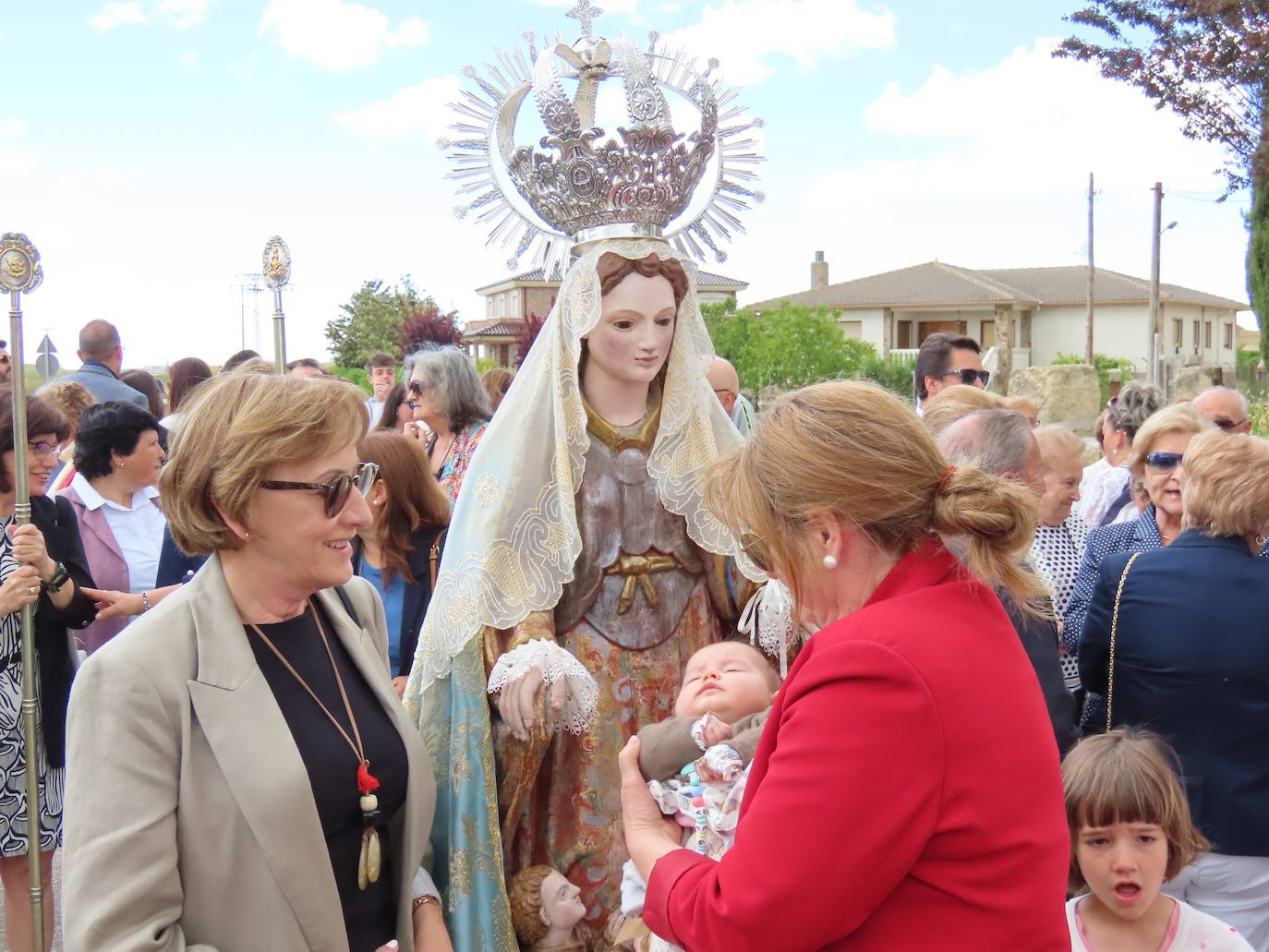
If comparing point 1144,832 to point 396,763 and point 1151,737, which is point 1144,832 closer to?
point 1151,737

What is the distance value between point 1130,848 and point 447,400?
4651 millimetres

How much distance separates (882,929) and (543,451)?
1.92 meters

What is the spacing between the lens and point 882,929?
1539 mm

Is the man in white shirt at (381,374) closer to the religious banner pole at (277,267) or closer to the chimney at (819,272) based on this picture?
the religious banner pole at (277,267)

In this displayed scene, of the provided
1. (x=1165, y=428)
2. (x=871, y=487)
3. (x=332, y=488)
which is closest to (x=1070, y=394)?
(x=1165, y=428)

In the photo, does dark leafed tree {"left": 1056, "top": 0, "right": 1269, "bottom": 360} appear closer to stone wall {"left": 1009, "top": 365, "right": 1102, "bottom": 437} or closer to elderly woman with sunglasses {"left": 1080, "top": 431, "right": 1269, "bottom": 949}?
stone wall {"left": 1009, "top": 365, "right": 1102, "bottom": 437}

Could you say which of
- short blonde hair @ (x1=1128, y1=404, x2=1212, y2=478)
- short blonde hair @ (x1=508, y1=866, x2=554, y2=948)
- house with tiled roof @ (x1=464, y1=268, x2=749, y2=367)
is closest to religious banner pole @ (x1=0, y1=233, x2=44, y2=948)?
short blonde hair @ (x1=508, y1=866, x2=554, y2=948)

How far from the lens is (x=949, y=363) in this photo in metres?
5.81

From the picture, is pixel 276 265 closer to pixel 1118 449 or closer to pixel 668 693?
pixel 668 693

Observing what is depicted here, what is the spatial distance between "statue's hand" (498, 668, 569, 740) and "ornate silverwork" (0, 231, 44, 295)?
208 cm

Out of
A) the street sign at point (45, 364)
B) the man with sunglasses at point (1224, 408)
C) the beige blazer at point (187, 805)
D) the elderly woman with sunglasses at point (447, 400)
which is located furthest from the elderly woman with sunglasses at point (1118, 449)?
the street sign at point (45, 364)

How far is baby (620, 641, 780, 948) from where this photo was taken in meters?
2.23

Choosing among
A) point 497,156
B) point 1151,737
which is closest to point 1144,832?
point 1151,737

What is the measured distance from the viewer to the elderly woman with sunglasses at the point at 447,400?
6488 mm
